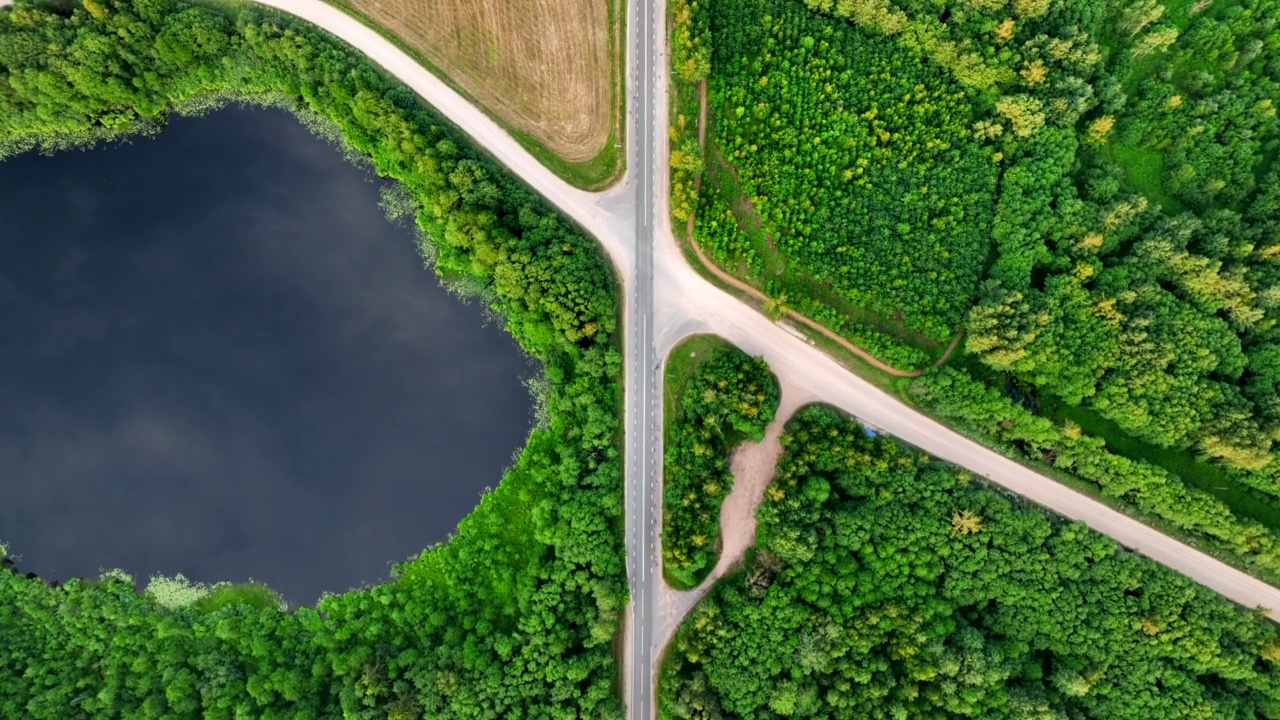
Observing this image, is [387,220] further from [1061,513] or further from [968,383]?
[1061,513]

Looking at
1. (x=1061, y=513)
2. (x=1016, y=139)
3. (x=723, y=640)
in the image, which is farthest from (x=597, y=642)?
(x=1016, y=139)

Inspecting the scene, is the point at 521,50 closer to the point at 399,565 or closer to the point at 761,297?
the point at 761,297

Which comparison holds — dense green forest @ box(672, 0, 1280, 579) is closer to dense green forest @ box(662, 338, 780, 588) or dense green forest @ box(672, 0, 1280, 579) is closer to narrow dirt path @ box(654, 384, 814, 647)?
dense green forest @ box(662, 338, 780, 588)

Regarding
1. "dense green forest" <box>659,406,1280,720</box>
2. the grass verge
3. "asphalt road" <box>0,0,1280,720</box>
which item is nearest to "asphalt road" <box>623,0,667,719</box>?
"asphalt road" <box>0,0,1280,720</box>

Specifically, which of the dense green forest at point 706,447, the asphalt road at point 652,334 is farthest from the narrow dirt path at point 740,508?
the asphalt road at point 652,334

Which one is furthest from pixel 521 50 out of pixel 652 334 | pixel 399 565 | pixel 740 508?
pixel 399 565

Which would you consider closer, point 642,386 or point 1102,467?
point 1102,467
